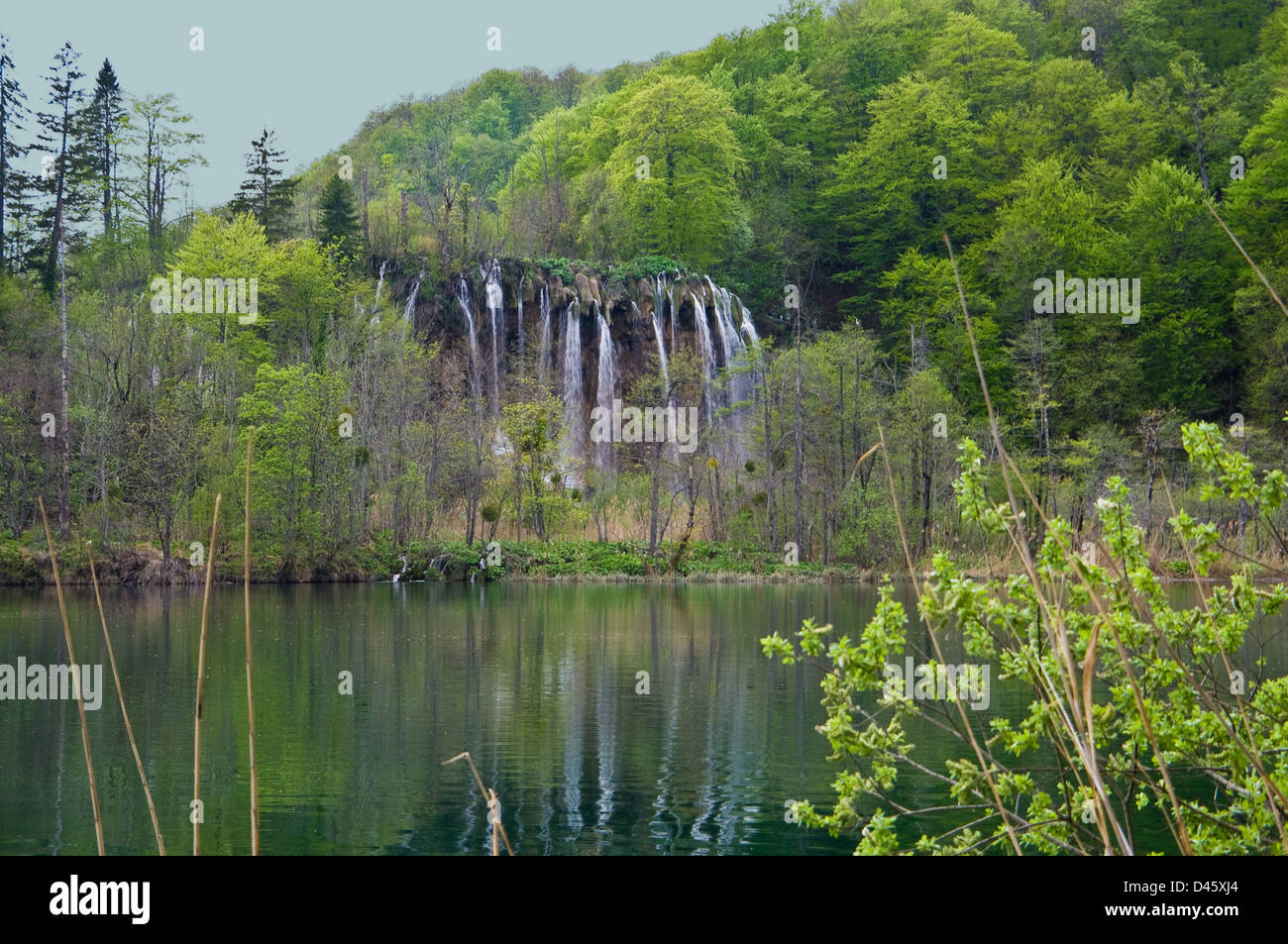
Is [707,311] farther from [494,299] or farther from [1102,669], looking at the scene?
[1102,669]

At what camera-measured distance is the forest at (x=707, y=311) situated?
104 feet

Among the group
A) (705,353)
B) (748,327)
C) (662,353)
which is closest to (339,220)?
(662,353)

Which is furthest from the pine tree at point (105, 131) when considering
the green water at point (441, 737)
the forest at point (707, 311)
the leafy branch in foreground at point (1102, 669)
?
the leafy branch in foreground at point (1102, 669)

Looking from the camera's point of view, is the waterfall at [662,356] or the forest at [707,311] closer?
the forest at [707,311]

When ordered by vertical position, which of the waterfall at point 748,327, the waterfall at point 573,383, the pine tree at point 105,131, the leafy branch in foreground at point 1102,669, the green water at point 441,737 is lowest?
the green water at point 441,737

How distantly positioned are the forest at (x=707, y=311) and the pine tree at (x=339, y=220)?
11 cm

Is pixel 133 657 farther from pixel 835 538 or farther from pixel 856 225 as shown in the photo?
pixel 856 225

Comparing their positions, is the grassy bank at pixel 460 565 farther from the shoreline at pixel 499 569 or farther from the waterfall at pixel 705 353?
the waterfall at pixel 705 353

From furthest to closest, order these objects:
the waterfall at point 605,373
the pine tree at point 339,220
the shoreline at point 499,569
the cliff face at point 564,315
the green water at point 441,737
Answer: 1. the pine tree at point 339,220
2. the cliff face at point 564,315
3. the waterfall at point 605,373
4. the shoreline at point 499,569
5. the green water at point 441,737

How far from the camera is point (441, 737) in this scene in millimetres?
11539

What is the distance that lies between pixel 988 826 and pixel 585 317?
39944 millimetres

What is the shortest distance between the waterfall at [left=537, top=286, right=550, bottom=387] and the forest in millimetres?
164
